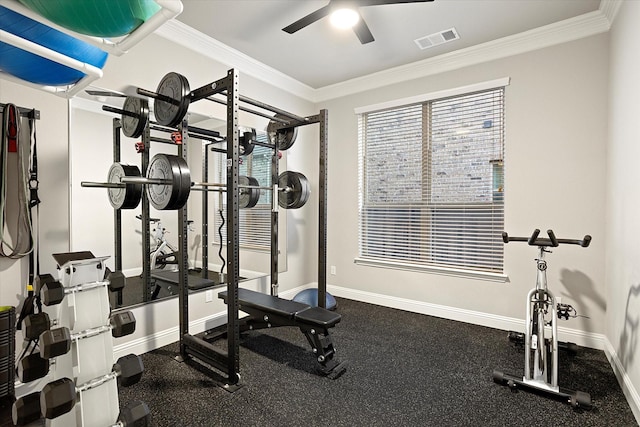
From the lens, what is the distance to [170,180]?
2.16 m

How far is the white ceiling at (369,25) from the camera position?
2662 mm

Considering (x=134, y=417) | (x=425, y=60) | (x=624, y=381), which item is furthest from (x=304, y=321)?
(x=425, y=60)

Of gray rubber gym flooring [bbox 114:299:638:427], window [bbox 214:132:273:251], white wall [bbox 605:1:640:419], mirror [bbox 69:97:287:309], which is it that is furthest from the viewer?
window [bbox 214:132:273:251]

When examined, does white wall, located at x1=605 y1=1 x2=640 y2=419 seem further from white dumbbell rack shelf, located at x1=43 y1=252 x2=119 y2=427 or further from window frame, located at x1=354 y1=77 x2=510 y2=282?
white dumbbell rack shelf, located at x1=43 y1=252 x2=119 y2=427

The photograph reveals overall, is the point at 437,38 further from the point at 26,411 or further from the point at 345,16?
the point at 26,411

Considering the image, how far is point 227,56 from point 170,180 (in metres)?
1.94

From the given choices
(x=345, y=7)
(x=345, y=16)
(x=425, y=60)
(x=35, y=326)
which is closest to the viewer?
(x=35, y=326)

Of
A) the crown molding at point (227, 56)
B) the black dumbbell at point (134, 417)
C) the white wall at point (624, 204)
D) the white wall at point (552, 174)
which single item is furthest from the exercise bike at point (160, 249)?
the white wall at point (624, 204)

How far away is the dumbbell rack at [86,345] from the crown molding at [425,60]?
243 centimetres

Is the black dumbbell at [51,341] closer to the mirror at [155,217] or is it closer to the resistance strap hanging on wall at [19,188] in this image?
the resistance strap hanging on wall at [19,188]

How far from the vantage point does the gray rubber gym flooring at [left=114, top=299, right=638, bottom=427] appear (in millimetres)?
1927

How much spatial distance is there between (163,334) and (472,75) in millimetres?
4045

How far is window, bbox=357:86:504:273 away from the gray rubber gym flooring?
1010 mm

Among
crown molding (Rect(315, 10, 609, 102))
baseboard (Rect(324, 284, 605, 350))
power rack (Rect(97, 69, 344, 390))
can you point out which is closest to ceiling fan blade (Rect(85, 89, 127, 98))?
power rack (Rect(97, 69, 344, 390))
